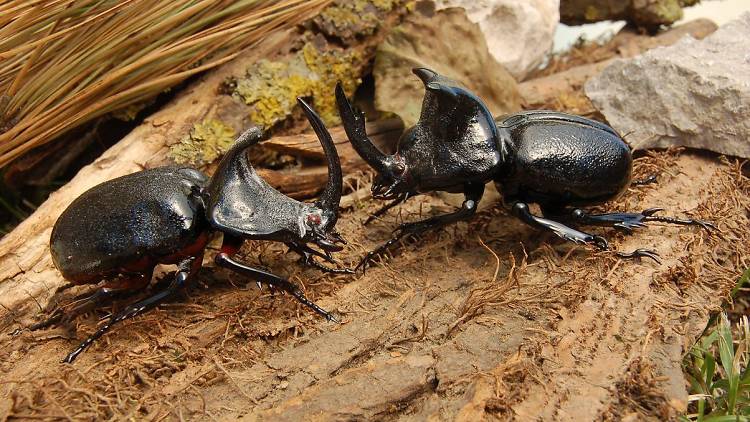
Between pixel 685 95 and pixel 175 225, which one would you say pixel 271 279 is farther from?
pixel 685 95

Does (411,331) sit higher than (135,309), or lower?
lower

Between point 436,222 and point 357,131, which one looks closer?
point 357,131

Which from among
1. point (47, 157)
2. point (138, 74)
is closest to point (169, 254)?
point (138, 74)

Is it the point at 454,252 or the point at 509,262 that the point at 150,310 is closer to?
the point at 454,252

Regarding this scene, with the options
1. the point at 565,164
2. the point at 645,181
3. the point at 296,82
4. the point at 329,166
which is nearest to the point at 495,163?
the point at 565,164

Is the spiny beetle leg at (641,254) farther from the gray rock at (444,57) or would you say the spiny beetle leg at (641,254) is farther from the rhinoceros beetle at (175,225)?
the gray rock at (444,57)
